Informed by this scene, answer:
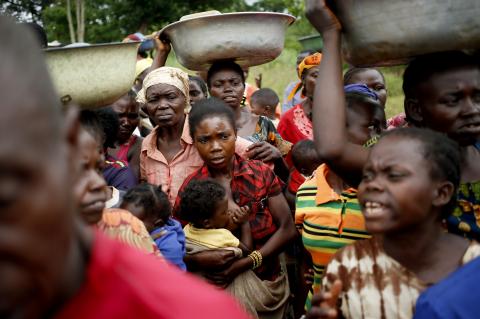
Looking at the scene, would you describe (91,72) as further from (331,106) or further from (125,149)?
(125,149)

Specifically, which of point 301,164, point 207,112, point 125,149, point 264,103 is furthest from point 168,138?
point 264,103

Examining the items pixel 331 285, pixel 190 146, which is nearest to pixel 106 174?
pixel 190 146

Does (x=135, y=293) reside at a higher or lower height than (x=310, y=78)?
lower

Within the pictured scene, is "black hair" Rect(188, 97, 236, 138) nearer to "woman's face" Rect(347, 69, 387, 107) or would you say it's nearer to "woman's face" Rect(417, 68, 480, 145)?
"woman's face" Rect(347, 69, 387, 107)

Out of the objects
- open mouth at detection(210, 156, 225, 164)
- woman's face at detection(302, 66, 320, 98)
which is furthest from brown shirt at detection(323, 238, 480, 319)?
woman's face at detection(302, 66, 320, 98)

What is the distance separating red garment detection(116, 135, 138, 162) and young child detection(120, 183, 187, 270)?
110cm

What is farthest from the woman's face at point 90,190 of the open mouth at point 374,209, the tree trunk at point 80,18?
the tree trunk at point 80,18

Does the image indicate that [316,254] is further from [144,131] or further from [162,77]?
[144,131]

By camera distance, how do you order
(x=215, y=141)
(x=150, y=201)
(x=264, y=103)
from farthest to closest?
(x=264, y=103)
(x=215, y=141)
(x=150, y=201)

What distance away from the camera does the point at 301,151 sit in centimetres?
446

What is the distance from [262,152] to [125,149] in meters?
A: 0.99

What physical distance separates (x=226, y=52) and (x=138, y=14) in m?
23.5

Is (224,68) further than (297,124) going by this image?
No

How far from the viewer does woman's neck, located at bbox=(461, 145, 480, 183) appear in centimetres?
230
